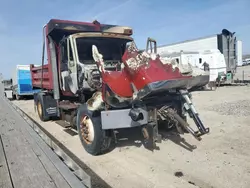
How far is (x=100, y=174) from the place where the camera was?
377 centimetres

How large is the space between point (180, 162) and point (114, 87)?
171 cm

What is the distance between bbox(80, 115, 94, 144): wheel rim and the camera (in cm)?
457

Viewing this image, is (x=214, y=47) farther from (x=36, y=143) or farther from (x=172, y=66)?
(x=36, y=143)

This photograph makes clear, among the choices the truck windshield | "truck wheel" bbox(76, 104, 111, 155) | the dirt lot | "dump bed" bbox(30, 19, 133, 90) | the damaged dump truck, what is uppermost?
"dump bed" bbox(30, 19, 133, 90)

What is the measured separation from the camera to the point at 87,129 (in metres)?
4.67

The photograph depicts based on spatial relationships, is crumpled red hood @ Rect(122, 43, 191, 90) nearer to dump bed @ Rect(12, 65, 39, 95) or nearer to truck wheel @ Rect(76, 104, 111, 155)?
truck wheel @ Rect(76, 104, 111, 155)

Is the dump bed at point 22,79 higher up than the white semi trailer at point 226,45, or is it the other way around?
the white semi trailer at point 226,45

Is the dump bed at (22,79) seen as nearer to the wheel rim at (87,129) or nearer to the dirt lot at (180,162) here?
the dirt lot at (180,162)

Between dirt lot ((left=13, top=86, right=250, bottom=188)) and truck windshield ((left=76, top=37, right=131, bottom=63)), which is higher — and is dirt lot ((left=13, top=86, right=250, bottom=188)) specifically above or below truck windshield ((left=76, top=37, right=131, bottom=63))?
below

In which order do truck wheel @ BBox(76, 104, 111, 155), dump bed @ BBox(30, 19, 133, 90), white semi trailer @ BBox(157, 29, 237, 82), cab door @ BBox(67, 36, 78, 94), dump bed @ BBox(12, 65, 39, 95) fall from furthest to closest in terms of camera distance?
white semi trailer @ BBox(157, 29, 237, 82) < dump bed @ BBox(12, 65, 39, 95) < dump bed @ BBox(30, 19, 133, 90) < cab door @ BBox(67, 36, 78, 94) < truck wheel @ BBox(76, 104, 111, 155)

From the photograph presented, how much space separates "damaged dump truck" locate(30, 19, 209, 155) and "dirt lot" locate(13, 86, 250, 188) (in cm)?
36

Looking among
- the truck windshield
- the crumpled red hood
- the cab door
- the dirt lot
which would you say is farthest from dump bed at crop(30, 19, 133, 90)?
the crumpled red hood

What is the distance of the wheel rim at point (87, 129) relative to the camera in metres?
4.57

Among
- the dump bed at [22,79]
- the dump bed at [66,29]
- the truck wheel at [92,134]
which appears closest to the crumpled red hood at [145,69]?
the truck wheel at [92,134]
